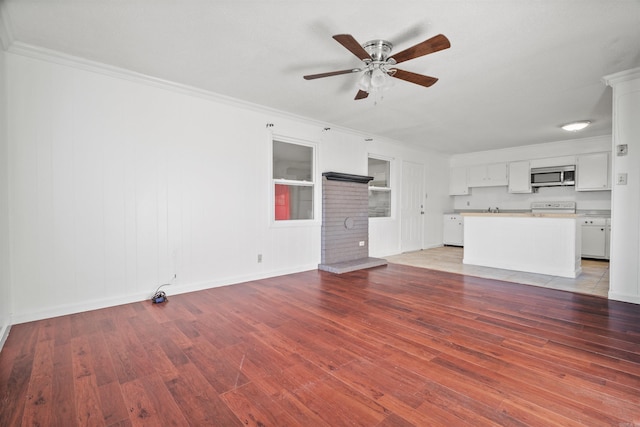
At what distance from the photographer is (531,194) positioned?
7258 millimetres

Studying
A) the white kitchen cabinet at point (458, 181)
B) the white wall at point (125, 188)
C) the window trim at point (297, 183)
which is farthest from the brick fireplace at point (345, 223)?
the white kitchen cabinet at point (458, 181)

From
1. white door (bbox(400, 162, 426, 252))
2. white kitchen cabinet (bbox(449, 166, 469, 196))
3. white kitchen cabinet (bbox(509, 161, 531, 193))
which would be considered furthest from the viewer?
white kitchen cabinet (bbox(449, 166, 469, 196))

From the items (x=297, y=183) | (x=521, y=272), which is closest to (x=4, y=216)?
(x=297, y=183)

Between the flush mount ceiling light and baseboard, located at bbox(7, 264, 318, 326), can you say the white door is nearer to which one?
the flush mount ceiling light

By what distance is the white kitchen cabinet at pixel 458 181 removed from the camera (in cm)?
809

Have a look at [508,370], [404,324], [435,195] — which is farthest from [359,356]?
[435,195]

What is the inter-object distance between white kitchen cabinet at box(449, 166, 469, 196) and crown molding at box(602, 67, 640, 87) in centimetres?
479

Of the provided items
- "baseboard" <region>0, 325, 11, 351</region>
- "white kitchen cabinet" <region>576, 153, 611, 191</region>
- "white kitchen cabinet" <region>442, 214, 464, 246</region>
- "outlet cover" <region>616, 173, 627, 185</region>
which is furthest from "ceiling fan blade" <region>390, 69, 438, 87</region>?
"white kitchen cabinet" <region>442, 214, 464, 246</region>

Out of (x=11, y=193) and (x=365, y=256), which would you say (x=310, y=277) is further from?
(x=11, y=193)

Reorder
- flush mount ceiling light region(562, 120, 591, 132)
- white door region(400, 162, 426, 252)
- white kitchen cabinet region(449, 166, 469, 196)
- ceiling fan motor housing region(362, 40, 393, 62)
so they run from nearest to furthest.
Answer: ceiling fan motor housing region(362, 40, 393, 62) < flush mount ceiling light region(562, 120, 591, 132) < white door region(400, 162, 426, 252) < white kitchen cabinet region(449, 166, 469, 196)

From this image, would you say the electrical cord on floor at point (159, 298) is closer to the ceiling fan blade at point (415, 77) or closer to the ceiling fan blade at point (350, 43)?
the ceiling fan blade at point (350, 43)

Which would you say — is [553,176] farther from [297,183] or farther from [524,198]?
[297,183]

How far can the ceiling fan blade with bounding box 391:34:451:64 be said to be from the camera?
208cm

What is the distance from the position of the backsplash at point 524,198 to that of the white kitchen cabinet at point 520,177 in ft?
1.06
